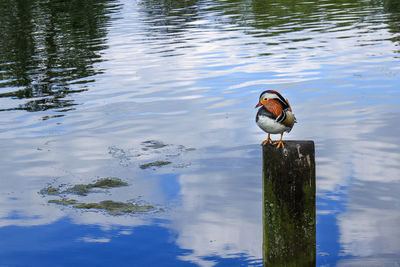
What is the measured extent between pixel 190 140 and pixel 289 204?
269 inches

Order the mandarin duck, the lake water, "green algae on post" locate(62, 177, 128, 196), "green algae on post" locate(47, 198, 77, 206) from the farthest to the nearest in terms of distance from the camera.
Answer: "green algae on post" locate(62, 177, 128, 196)
"green algae on post" locate(47, 198, 77, 206)
the lake water
the mandarin duck

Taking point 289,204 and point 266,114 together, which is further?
point 266,114

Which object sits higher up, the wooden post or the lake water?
the wooden post

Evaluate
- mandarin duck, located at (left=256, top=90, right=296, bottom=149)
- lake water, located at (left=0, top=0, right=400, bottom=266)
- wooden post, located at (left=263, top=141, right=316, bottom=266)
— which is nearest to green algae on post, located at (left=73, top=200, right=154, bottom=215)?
lake water, located at (left=0, top=0, right=400, bottom=266)

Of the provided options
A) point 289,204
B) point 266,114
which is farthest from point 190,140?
point 289,204

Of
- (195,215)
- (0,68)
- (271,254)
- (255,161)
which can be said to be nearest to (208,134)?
(255,161)

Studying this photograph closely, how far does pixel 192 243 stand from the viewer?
317 inches

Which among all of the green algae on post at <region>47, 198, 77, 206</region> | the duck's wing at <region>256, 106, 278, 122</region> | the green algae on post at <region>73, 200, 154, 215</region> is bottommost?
the green algae on post at <region>73, 200, 154, 215</region>

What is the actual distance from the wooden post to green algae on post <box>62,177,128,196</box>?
458 cm

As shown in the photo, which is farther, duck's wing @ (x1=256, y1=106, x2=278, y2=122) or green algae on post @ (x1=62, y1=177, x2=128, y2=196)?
green algae on post @ (x1=62, y1=177, x2=128, y2=196)

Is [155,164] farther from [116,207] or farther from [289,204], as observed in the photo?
[289,204]

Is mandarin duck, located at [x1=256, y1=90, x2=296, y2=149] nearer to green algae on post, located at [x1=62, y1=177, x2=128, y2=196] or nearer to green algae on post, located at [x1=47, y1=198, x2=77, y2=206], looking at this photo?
green algae on post, located at [x1=47, y1=198, x2=77, y2=206]

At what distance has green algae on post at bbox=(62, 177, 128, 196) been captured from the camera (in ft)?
32.1

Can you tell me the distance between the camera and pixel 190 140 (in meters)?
12.3
